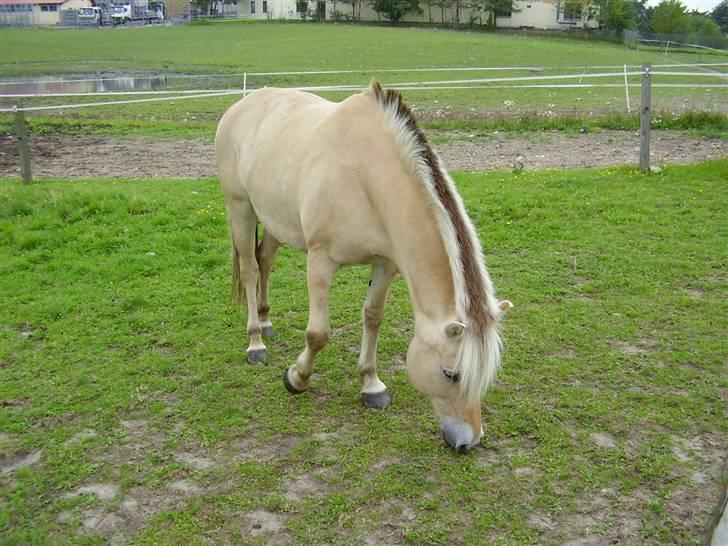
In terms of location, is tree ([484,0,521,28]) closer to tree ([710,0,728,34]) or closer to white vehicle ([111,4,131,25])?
tree ([710,0,728,34])

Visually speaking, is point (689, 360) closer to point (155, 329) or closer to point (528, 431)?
point (528, 431)

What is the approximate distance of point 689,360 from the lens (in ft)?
13.9

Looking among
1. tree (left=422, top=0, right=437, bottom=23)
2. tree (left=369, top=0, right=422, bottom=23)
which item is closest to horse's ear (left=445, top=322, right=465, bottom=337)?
tree (left=369, top=0, right=422, bottom=23)

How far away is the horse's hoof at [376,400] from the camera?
3889mm

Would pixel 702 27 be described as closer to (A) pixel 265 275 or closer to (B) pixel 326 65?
(B) pixel 326 65

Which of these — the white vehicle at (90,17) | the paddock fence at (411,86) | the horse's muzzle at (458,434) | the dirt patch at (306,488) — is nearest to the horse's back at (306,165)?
the horse's muzzle at (458,434)

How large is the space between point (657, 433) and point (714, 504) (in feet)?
1.99

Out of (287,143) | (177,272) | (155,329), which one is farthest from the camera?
(177,272)

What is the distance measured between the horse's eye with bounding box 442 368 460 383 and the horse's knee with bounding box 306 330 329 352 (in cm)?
99

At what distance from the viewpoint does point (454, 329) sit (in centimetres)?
283

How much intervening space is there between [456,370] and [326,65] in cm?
2932

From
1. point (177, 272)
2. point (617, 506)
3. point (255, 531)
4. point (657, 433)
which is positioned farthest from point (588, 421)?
point (177, 272)

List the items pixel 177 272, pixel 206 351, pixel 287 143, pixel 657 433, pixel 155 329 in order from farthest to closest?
pixel 177 272
pixel 155 329
pixel 206 351
pixel 287 143
pixel 657 433

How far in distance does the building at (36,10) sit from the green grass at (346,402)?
8159cm
